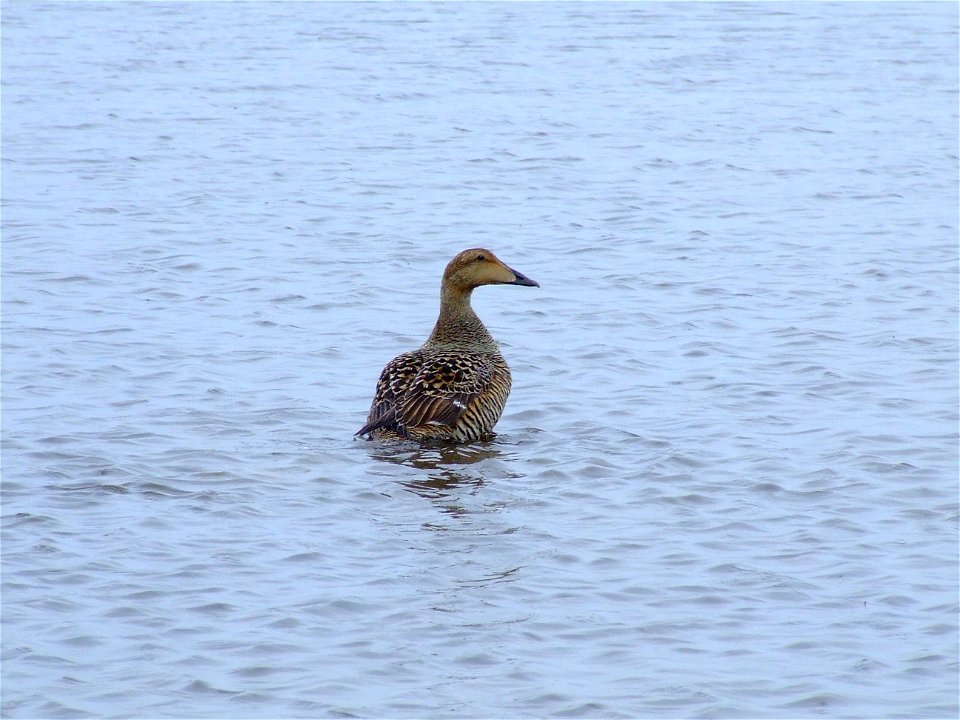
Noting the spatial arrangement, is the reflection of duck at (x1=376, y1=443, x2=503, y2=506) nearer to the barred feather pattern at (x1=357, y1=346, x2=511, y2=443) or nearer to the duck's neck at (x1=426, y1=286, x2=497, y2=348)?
the barred feather pattern at (x1=357, y1=346, x2=511, y2=443)

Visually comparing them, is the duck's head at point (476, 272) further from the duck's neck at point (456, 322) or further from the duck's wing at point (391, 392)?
the duck's wing at point (391, 392)

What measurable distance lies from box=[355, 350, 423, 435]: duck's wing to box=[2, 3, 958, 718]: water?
0.26 m

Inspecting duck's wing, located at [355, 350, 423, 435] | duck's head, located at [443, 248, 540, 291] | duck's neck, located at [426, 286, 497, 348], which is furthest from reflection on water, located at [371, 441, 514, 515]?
duck's head, located at [443, 248, 540, 291]

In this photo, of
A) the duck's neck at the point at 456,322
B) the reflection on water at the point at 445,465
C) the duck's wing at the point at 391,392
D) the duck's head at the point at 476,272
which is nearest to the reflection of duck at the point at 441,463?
the reflection on water at the point at 445,465

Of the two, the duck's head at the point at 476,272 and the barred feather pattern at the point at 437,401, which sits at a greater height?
the duck's head at the point at 476,272

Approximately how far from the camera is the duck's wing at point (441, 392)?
947 centimetres

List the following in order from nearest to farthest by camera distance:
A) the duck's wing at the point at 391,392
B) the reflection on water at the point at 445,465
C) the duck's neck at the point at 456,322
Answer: the reflection on water at the point at 445,465
the duck's wing at the point at 391,392
the duck's neck at the point at 456,322

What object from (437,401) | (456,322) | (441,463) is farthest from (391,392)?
(456,322)

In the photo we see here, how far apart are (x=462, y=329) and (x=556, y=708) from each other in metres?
4.58

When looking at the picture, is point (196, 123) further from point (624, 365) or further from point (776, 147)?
point (624, 365)

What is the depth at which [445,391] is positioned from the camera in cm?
→ 959

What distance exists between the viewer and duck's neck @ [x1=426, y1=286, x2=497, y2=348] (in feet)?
34.2

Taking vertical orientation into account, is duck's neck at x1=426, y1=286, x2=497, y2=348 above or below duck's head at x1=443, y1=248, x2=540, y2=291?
below

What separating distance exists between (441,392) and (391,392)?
30 centimetres
